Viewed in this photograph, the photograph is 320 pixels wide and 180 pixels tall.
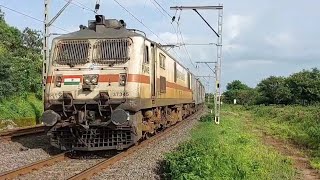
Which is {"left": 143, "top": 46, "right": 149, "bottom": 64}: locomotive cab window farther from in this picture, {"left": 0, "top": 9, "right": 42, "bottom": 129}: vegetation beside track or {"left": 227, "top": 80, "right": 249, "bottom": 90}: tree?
{"left": 227, "top": 80, "right": 249, "bottom": 90}: tree

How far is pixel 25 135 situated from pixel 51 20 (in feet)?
31.8

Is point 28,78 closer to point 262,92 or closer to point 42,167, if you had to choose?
point 42,167

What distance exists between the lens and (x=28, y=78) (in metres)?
32.5

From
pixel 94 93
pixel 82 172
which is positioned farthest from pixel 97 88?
pixel 82 172

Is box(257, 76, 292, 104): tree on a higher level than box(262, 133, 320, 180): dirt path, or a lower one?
higher

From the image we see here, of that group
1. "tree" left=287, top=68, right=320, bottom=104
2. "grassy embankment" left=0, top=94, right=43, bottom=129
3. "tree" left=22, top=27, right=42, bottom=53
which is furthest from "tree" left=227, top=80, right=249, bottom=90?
"grassy embankment" left=0, top=94, right=43, bottom=129

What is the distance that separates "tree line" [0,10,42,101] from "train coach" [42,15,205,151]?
42.9 ft

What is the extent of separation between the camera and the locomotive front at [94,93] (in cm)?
1325

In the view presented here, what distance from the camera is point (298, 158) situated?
56.1 ft

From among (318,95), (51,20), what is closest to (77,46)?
(51,20)

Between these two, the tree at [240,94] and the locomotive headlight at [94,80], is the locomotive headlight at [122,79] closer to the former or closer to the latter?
the locomotive headlight at [94,80]

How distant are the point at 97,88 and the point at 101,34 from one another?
195 cm

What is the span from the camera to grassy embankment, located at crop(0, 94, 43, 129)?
82.1 feet

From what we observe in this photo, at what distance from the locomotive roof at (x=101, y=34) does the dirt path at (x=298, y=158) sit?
260 inches
